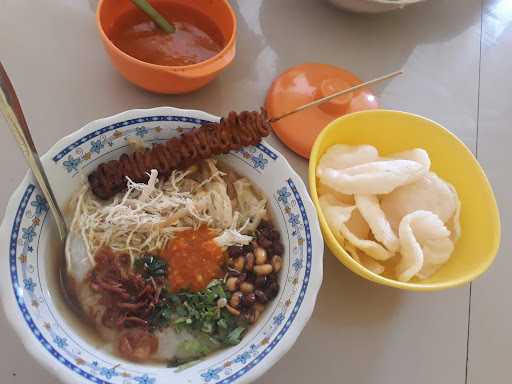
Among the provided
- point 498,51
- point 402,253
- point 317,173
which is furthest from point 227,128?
→ point 498,51

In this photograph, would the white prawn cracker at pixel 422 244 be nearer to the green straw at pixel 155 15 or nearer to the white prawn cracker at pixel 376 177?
the white prawn cracker at pixel 376 177

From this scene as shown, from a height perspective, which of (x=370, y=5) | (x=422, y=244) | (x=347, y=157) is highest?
(x=370, y=5)

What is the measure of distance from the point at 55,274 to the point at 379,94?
3.28ft

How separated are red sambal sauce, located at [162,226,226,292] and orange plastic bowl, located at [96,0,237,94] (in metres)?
0.37

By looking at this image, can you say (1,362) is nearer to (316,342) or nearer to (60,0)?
(316,342)

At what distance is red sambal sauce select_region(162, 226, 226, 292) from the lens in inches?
39.1

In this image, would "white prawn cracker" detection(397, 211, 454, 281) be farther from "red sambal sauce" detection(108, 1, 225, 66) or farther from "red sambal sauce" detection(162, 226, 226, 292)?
"red sambal sauce" detection(108, 1, 225, 66)

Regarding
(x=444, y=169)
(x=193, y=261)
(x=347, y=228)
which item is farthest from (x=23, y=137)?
(x=444, y=169)

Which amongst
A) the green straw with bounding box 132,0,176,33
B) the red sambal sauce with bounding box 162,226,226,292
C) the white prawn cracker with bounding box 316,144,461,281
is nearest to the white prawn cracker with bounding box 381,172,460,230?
the white prawn cracker with bounding box 316,144,461,281

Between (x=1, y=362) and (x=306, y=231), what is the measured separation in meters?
0.67

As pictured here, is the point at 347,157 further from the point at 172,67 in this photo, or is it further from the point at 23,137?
the point at 23,137

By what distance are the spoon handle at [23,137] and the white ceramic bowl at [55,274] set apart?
25mm

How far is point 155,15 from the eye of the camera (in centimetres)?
116

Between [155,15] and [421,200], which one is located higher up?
[155,15]
